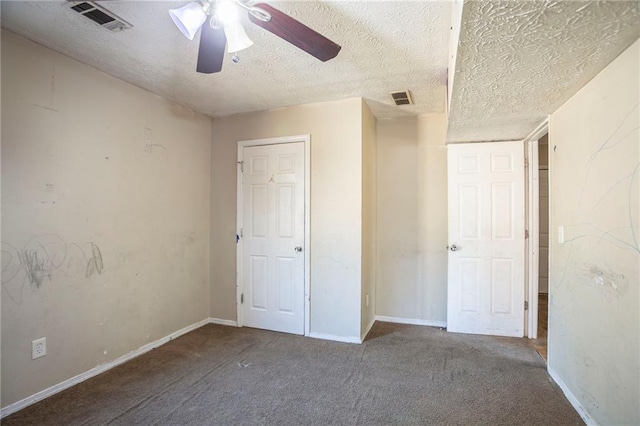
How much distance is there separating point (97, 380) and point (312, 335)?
1781 millimetres

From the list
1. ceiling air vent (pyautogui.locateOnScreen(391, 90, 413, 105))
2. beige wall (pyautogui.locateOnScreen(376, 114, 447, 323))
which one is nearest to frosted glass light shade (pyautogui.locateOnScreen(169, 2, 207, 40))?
ceiling air vent (pyautogui.locateOnScreen(391, 90, 413, 105))

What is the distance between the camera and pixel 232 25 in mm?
1529

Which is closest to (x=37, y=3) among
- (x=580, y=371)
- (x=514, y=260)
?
(x=580, y=371)

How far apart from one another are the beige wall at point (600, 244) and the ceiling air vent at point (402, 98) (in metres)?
1.19

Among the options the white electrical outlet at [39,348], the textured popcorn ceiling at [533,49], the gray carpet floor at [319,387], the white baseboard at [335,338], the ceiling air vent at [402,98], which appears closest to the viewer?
the textured popcorn ceiling at [533,49]

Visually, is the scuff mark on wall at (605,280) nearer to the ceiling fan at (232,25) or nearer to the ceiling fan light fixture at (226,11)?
the ceiling fan at (232,25)

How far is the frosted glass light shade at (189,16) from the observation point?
1.41m

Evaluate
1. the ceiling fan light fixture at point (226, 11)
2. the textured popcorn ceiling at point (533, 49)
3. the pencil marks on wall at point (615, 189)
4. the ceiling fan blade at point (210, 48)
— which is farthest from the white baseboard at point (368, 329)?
the ceiling fan light fixture at point (226, 11)

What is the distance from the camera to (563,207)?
7.16 feet

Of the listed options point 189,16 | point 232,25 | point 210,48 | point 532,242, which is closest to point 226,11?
point 232,25

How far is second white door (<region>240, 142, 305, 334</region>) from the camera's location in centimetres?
333

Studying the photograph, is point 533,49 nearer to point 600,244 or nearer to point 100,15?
point 600,244

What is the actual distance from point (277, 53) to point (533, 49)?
1.54 m

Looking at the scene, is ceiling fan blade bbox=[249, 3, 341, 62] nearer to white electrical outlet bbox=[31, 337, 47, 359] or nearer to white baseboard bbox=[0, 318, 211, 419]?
white electrical outlet bbox=[31, 337, 47, 359]
